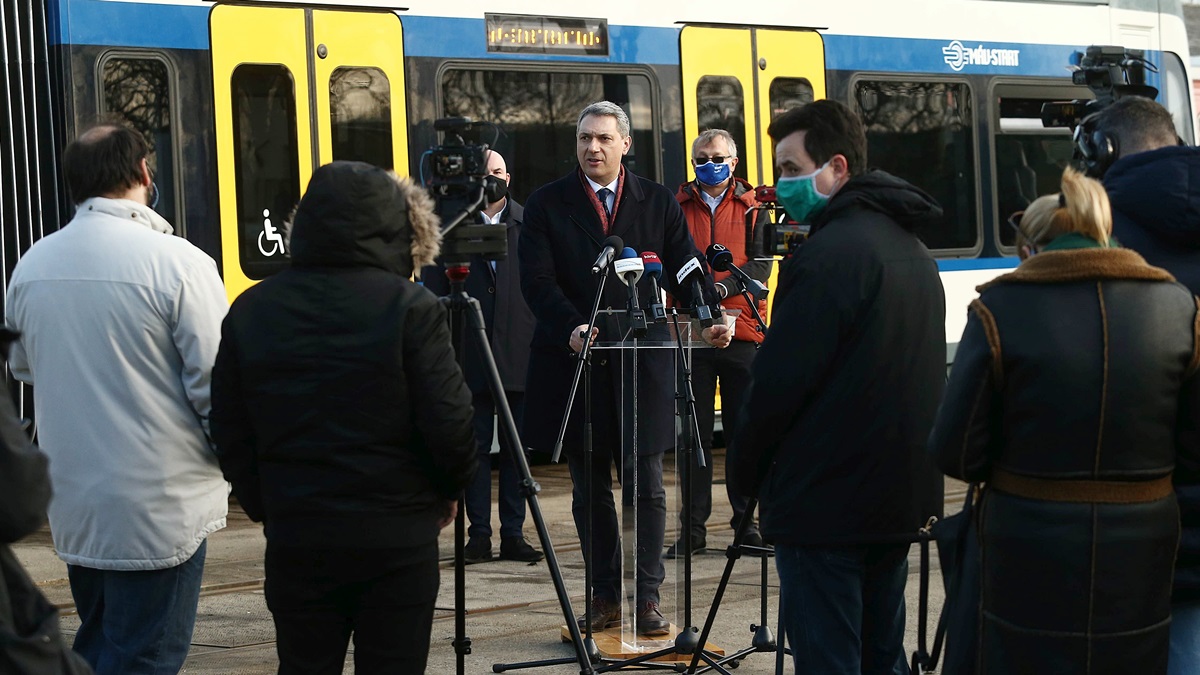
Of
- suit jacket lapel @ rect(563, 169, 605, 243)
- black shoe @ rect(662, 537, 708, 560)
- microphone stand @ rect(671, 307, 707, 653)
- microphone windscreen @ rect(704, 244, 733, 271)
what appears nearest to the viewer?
microphone stand @ rect(671, 307, 707, 653)

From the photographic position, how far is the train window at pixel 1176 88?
1494 cm

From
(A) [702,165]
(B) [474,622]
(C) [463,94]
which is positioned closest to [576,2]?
(C) [463,94]

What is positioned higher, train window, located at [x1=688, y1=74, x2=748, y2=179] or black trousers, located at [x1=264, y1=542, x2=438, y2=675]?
train window, located at [x1=688, y1=74, x2=748, y2=179]

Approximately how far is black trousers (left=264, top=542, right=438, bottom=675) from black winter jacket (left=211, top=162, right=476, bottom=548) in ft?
0.12

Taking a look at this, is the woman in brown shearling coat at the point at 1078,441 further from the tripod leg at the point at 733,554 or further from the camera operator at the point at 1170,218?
the tripod leg at the point at 733,554

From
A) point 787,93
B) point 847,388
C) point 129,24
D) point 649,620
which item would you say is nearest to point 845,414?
point 847,388

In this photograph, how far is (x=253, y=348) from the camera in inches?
155

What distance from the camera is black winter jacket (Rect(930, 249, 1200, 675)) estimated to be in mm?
3648

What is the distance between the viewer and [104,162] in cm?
446

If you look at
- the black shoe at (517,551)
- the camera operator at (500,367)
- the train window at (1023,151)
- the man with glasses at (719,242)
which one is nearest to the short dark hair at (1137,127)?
the man with glasses at (719,242)

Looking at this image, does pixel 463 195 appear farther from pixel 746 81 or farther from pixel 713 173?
pixel 746 81

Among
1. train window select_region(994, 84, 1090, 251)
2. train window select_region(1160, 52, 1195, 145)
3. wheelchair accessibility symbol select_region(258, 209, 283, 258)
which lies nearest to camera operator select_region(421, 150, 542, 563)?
wheelchair accessibility symbol select_region(258, 209, 283, 258)

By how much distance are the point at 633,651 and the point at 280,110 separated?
4907 millimetres

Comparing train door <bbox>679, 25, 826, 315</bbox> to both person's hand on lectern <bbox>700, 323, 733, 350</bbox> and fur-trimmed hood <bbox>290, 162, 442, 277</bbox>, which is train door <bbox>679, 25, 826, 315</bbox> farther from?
fur-trimmed hood <bbox>290, 162, 442, 277</bbox>
